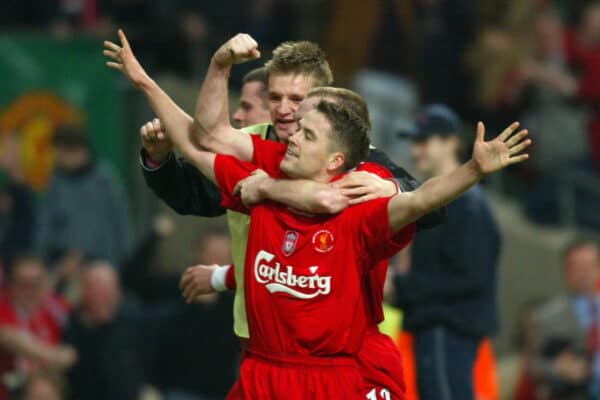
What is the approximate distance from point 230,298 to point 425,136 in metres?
2.87

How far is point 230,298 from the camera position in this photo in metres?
11.0

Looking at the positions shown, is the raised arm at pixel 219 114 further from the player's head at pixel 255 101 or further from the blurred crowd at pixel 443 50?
the blurred crowd at pixel 443 50

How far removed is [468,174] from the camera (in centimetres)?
541

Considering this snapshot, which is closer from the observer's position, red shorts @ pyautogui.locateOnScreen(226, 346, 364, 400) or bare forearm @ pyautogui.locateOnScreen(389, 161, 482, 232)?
bare forearm @ pyautogui.locateOnScreen(389, 161, 482, 232)

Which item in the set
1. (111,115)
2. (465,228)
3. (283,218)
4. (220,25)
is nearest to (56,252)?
(111,115)

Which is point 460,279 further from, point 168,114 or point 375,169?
point 168,114

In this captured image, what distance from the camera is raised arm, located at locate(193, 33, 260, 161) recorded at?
5.96 meters

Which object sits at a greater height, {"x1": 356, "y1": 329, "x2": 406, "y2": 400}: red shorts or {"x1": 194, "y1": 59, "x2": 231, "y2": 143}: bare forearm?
{"x1": 194, "y1": 59, "x2": 231, "y2": 143}: bare forearm

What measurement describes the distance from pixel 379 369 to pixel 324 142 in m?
0.89

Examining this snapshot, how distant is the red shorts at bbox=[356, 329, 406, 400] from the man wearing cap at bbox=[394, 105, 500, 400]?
6.84 ft

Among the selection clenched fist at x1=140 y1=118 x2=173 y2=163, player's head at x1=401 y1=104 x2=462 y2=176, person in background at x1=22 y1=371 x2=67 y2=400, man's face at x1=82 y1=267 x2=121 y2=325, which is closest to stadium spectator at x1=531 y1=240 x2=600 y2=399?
player's head at x1=401 y1=104 x2=462 y2=176

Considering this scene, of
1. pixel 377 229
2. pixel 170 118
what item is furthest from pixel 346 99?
pixel 170 118

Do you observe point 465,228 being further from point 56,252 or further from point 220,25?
point 220,25

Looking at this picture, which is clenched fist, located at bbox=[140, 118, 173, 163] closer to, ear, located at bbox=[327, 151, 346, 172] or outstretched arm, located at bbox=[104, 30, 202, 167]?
outstretched arm, located at bbox=[104, 30, 202, 167]
